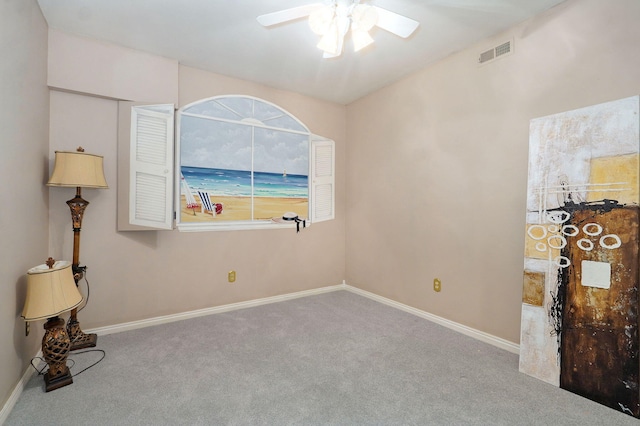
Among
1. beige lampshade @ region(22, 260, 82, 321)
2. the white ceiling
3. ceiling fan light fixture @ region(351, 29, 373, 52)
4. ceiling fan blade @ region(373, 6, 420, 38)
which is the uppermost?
the white ceiling

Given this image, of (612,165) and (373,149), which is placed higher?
(373,149)

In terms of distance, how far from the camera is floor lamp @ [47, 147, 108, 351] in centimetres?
229

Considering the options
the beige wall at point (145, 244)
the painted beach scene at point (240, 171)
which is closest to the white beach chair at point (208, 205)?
the painted beach scene at point (240, 171)

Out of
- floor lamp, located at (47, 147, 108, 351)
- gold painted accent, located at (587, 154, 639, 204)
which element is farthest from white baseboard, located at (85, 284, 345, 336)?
gold painted accent, located at (587, 154, 639, 204)

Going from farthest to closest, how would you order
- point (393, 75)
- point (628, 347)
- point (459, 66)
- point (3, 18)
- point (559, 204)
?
point (393, 75)
point (459, 66)
point (559, 204)
point (628, 347)
point (3, 18)

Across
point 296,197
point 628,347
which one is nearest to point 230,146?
point 296,197

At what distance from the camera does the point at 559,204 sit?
2.08 metres

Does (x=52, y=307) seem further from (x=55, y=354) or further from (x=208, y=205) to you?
(x=208, y=205)

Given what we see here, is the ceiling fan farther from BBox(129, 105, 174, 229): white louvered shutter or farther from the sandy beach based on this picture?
the sandy beach

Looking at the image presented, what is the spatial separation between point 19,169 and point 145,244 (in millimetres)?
1237

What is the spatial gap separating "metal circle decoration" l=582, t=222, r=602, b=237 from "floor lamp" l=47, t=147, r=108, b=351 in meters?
3.53

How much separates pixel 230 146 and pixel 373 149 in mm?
1745

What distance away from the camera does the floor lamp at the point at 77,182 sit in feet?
7.51

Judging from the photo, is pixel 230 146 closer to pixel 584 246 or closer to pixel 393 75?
pixel 393 75
